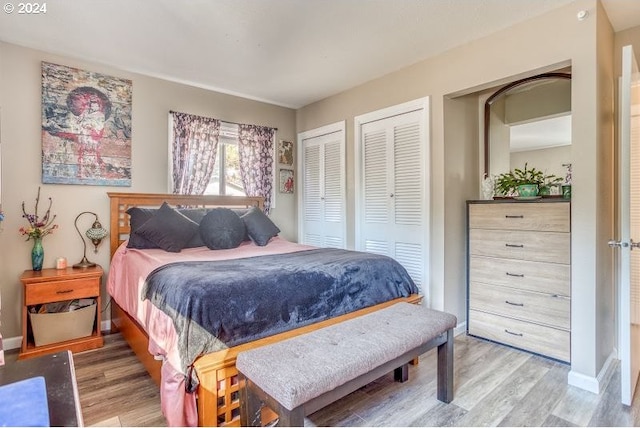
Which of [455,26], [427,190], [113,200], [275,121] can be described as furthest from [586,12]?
[113,200]

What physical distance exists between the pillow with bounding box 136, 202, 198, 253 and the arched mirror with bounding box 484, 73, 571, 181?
9.74 ft

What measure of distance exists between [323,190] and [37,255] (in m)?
2.91

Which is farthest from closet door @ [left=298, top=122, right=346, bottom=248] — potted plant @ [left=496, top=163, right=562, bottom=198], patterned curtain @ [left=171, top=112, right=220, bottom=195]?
potted plant @ [left=496, top=163, right=562, bottom=198]

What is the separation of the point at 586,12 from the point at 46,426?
3339 mm

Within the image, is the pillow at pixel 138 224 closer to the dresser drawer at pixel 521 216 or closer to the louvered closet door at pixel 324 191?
the louvered closet door at pixel 324 191

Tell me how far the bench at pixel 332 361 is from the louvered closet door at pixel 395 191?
1346mm

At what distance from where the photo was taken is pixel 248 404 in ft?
5.14

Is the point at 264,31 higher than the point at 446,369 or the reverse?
higher

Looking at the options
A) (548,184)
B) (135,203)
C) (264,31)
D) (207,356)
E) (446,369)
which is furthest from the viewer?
(135,203)

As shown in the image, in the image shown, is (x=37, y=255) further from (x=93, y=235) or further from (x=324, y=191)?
(x=324, y=191)

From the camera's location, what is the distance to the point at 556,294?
2.58 metres

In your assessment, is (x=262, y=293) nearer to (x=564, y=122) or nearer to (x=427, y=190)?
(x=427, y=190)

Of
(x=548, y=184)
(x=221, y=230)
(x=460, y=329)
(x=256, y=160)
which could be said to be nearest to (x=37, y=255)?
(x=221, y=230)

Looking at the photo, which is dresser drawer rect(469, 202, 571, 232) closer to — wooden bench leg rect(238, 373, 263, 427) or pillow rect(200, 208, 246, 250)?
pillow rect(200, 208, 246, 250)
